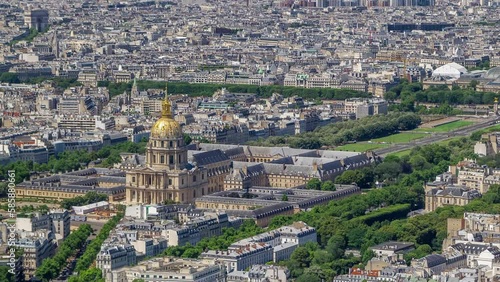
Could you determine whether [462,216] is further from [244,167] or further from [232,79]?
[232,79]

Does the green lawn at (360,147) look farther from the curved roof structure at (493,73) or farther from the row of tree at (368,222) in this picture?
the curved roof structure at (493,73)

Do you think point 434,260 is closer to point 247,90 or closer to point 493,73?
point 247,90

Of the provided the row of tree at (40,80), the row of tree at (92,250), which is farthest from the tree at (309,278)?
the row of tree at (40,80)

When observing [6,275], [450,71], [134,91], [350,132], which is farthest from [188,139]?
[450,71]

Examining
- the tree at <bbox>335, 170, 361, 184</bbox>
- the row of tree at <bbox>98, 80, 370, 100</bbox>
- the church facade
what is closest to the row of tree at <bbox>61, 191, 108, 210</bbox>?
the church facade

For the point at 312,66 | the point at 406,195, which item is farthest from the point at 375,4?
the point at 406,195
